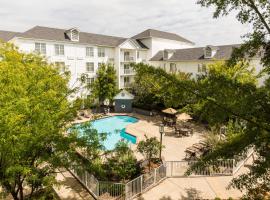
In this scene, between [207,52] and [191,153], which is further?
[207,52]

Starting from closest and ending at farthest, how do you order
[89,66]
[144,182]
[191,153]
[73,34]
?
[144,182], [191,153], [73,34], [89,66]

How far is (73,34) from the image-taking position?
37031 mm

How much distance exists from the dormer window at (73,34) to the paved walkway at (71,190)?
87.6ft

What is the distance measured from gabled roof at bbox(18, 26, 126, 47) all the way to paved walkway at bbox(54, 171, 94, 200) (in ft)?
78.4

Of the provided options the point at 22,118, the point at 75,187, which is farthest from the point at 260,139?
the point at 75,187

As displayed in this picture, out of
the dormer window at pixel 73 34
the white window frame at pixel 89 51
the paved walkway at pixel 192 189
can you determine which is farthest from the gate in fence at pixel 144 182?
the dormer window at pixel 73 34

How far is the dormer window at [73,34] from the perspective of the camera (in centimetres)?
3669

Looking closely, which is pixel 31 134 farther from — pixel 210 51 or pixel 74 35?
pixel 210 51

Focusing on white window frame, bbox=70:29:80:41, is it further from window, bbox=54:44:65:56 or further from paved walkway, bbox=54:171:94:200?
paved walkway, bbox=54:171:94:200

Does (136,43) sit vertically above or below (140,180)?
above

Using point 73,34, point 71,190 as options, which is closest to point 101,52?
point 73,34

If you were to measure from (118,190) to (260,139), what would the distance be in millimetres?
9039

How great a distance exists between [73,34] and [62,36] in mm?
1824

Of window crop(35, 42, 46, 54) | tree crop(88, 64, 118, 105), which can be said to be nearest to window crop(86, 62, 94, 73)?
tree crop(88, 64, 118, 105)
